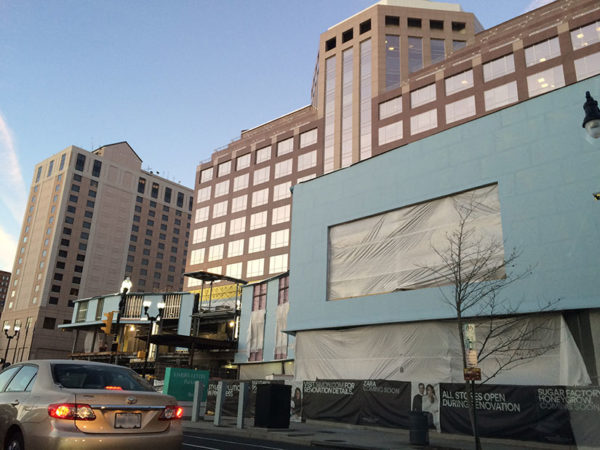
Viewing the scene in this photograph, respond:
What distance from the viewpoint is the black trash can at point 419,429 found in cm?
1491

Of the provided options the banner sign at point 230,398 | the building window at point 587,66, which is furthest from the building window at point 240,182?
the banner sign at point 230,398

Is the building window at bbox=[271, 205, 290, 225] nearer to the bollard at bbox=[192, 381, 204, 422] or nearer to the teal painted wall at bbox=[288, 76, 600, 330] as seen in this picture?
the teal painted wall at bbox=[288, 76, 600, 330]

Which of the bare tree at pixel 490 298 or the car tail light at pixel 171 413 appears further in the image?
the bare tree at pixel 490 298

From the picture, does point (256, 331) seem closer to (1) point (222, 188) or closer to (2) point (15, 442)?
(2) point (15, 442)

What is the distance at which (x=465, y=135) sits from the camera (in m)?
22.5

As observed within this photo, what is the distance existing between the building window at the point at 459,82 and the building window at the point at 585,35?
11063 millimetres

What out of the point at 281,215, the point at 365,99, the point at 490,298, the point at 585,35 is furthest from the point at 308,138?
the point at 490,298

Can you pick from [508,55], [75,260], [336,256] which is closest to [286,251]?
[508,55]

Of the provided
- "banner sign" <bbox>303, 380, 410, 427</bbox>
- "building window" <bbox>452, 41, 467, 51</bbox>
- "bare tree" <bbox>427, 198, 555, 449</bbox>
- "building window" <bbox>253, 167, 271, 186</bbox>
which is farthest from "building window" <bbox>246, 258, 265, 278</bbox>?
"bare tree" <bbox>427, 198, 555, 449</bbox>

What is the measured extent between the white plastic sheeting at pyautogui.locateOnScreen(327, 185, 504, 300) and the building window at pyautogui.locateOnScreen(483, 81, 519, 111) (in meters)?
37.8

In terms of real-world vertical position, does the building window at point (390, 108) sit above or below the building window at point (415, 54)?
below

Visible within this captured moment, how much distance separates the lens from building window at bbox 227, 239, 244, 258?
77.2m

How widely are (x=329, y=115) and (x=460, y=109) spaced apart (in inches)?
820

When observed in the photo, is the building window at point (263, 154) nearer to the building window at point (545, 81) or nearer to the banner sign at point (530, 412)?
the building window at point (545, 81)
